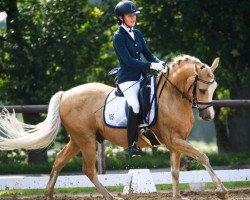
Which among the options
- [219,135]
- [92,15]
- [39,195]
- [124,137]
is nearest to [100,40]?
[92,15]

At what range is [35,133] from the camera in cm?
919

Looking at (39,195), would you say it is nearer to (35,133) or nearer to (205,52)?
(35,133)

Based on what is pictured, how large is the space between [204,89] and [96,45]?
8983 millimetres

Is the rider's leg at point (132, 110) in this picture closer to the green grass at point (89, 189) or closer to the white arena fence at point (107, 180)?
the white arena fence at point (107, 180)

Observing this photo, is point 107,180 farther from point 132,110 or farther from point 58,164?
point 132,110

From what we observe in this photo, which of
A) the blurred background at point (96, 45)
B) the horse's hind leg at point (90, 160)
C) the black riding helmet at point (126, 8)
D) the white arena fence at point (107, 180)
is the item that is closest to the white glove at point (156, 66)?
the black riding helmet at point (126, 8)

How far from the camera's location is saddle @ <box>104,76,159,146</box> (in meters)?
8.41

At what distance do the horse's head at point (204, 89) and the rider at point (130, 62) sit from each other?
20.0 inches

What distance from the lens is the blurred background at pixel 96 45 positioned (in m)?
15.6

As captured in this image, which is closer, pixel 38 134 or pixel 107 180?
pixel 38 134

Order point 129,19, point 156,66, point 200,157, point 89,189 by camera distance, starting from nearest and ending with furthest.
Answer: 1. point 200,157
2. point 156,66
3. point 129,19
4. point 89,189

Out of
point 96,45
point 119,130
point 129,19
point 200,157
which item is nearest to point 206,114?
point 200,157

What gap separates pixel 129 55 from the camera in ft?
27.4

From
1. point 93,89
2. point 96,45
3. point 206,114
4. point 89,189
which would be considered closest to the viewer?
point 206,114
